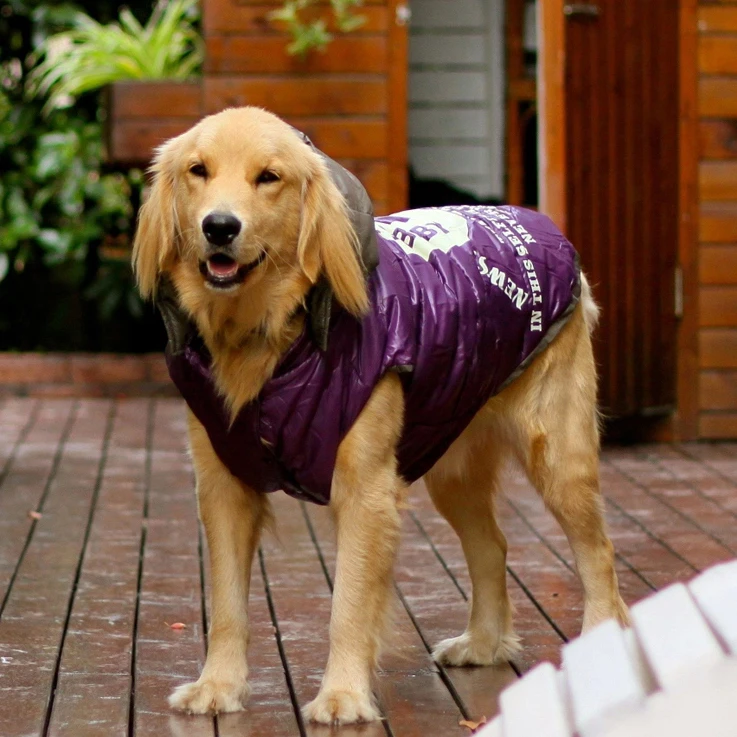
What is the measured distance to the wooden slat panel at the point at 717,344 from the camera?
7023 millimetres

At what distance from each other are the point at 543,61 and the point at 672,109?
86 centimetres

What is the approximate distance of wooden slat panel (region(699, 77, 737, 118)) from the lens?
22.8ft

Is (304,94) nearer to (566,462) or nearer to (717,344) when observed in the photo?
(717,344)

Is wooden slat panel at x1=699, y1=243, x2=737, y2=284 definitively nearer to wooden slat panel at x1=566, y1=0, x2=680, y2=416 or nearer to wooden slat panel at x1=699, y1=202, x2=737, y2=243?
wooden slat panel at x1=699, y1=202, x2=737, y2=243

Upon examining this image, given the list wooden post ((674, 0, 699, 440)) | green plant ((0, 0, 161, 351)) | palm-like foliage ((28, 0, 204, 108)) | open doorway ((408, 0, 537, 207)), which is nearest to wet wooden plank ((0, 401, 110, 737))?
green plant ((0, 0, 161, 351))

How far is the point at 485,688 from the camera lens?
3.46 meters

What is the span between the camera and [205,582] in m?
4.46

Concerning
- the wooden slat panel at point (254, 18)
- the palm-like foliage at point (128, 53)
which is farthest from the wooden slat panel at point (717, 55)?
the palm-like foliage at point (128, 53)

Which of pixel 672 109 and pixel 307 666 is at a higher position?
pixel 672 109

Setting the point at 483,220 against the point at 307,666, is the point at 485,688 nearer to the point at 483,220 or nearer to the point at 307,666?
the point at 307,666

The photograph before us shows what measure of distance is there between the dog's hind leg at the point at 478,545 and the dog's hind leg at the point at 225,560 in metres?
0.60

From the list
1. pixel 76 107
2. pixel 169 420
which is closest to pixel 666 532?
pixel 169 420

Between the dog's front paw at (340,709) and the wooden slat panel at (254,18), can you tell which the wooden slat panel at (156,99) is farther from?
the dog's front paw at (340,709)

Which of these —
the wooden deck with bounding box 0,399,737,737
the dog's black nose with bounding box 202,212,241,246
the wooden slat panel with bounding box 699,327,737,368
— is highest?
the dog's black nose with bounding box 202,212,241,246
